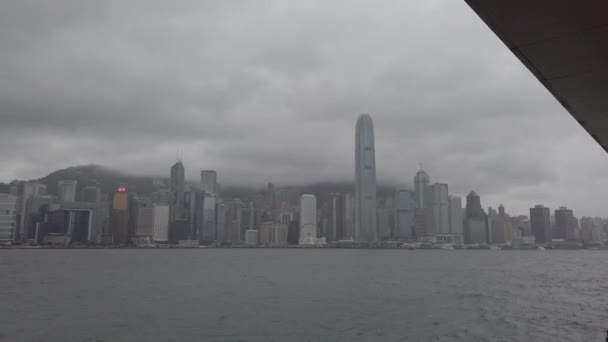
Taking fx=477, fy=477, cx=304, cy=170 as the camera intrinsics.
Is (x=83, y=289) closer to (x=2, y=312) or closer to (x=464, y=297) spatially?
(x=2, y=312)

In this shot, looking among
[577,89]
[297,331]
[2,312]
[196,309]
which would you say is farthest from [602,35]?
[2,312]

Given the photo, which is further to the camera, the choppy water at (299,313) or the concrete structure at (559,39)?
the choppy water at (299,313)

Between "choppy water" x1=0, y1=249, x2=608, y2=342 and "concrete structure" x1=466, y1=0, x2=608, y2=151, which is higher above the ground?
"concrete structure" x1=466, y1=0, x2=608, y2=151

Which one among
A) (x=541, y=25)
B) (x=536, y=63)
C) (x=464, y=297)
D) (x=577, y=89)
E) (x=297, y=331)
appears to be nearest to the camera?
(x=541, y=25)

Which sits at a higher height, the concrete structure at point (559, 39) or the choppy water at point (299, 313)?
the concrete structure at point (559, 39)

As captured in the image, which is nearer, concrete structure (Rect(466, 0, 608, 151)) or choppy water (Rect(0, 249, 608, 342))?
concrete structure (Rect(466, 0, 608, 151))

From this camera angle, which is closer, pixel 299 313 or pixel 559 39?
pixel 559 39

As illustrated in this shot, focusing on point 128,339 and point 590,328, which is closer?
point 128,339

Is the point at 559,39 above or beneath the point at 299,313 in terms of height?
above
